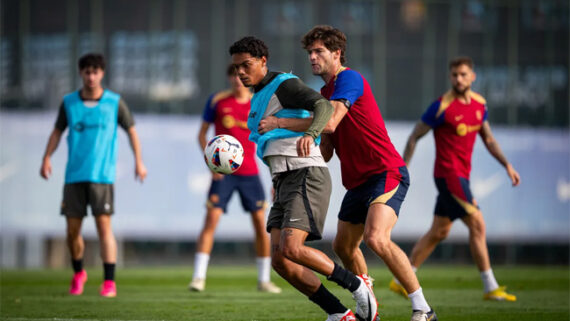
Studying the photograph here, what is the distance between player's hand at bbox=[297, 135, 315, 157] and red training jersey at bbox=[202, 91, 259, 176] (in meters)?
4.48

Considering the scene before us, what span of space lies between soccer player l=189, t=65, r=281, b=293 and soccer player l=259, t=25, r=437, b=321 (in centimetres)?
364

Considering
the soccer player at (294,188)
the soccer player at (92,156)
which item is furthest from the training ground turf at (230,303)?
the soccer player at (294,188)

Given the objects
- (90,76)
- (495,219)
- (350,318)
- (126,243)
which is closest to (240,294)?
(90,76)

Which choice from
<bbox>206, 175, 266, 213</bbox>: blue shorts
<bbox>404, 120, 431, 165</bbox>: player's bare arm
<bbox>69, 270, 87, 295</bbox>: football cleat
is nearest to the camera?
<bbox>404, 120, 431, 165</bbox>: player's bare arm

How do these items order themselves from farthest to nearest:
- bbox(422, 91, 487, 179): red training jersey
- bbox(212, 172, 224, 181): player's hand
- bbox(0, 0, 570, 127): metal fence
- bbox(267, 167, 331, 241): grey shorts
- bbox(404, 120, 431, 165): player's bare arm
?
bbox(0, 0, 570, 127): metal fence
bbox(212, 172, 224, 181): player's hand
bbox(422, 91, 487, 179): red training jersey
bbox(404, 120, 431, 165): player's bare arm
bbox(267, 167, 331, 241): grey shorts

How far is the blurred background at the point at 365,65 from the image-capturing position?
57.2ft

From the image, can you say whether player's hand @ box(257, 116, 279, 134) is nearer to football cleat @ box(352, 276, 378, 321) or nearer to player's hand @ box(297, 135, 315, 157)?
player's hand @ box(297, 135, 315, 157)

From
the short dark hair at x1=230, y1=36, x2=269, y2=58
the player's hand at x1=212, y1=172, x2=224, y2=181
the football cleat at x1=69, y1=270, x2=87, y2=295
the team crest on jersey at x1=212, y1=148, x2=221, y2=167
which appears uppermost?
the short dark hair at x1=230, y1=36, x2=269, y2=58

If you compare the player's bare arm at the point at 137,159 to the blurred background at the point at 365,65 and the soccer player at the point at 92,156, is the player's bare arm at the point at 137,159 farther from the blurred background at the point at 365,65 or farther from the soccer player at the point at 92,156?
the blurred background at the point at 365,65

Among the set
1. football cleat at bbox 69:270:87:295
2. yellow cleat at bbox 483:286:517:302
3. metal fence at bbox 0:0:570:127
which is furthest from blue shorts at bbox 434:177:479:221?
metal fence at bbox 0:0:570:127

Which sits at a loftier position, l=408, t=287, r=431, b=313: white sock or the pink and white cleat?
l=408, t=287, r=431, b=313: white sock

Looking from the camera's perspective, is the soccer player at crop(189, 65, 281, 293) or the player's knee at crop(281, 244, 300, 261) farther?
the soccer player at crop(189, 65, 281, 293)

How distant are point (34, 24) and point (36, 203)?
360 inches

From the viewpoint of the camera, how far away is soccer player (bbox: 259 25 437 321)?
18.9ft
